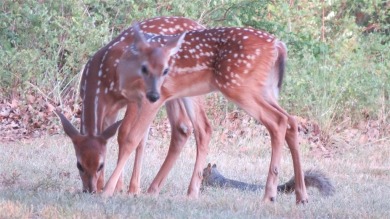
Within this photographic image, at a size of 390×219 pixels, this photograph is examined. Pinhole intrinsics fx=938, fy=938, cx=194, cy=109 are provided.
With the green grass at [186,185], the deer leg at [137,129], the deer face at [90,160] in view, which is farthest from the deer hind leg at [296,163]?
the deer face at [90,160]

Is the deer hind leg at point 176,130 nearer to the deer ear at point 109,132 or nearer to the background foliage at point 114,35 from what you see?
the deer ear at point 109,132

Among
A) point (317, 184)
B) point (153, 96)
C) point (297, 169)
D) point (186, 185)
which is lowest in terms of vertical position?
point (186, 185)

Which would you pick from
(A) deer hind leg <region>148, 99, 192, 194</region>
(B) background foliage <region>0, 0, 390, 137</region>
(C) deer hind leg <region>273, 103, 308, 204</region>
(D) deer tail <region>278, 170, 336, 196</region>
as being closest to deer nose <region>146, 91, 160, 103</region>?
(A) deer hind leg <region>148, 99, 192, 194</region>

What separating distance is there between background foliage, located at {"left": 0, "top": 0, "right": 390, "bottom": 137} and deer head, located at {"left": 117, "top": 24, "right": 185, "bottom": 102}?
5.36 m

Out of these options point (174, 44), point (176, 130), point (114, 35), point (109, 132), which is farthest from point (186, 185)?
point (114, 35)

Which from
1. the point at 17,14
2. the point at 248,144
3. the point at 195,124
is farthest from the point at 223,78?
the point at 17,14

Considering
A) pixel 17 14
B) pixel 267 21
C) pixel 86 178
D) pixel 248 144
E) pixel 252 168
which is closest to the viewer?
pixel 86 178

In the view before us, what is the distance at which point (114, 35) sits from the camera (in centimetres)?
1505

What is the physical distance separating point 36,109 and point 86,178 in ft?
18.6

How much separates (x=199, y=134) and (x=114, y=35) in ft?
19.0

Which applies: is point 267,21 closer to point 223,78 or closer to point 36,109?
point 36,109

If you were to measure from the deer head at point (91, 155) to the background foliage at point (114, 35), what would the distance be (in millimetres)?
5621

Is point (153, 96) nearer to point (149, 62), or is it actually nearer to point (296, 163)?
point (149, 62)

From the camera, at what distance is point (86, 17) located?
1491 centimetres
